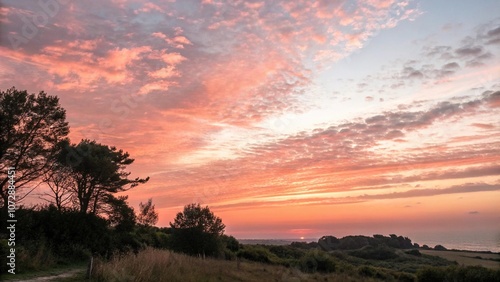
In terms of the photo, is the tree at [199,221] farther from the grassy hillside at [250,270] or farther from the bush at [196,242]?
the grassy hillside at [250,270]

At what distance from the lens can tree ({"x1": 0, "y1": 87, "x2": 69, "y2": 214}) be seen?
2601 centimetres

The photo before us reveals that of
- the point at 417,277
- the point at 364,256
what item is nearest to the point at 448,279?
the point at 417,277

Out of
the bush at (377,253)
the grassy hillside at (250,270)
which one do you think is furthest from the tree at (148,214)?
the bush at (377,253)

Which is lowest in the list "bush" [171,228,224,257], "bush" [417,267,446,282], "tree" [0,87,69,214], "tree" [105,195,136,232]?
"bush" [417,267,446,282]

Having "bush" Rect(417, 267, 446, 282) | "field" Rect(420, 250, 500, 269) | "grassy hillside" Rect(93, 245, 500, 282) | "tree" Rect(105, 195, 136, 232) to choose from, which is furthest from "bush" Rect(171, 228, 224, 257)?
"field" Rect(420, 250, 500, 269)

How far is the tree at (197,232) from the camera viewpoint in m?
39.2

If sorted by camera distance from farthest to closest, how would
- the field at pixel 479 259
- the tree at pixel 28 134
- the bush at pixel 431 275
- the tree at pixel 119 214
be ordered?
the field at pixel 479 259 < the tree at pixel 119 214 < the bush at pixel 431 275 < the tree at pixel 28 134

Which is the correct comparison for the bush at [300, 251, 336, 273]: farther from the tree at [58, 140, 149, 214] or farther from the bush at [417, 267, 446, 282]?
the tree at [58, 140, 149, 214]

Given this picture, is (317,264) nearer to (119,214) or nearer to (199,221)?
(199,221)

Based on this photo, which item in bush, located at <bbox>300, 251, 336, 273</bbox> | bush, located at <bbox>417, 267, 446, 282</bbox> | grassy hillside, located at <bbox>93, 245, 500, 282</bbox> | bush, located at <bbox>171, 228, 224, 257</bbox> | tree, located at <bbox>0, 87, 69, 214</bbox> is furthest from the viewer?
bush, located at <bbox>171, 228, 224, 257</bbox>

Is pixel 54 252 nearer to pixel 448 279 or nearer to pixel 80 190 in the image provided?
pixel 80 190

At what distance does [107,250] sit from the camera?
28.1 metres

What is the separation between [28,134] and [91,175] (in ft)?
28.2

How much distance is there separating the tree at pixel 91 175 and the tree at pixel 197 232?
8.48 m
